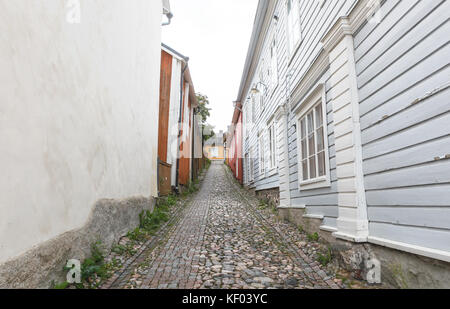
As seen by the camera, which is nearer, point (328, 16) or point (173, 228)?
point (328, 16)

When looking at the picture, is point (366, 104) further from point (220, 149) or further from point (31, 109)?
point (220, 149)

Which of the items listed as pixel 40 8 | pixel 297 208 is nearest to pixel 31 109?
pixel 40 8

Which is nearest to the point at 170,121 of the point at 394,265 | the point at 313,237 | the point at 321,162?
the point at 321,162

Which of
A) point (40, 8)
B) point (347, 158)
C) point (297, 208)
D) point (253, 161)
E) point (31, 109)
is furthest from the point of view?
point (253, 161)

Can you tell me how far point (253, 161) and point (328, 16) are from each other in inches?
366

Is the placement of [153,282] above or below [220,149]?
below

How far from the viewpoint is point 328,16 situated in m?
4.73

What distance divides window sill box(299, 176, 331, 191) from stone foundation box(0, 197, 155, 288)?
11.1ft

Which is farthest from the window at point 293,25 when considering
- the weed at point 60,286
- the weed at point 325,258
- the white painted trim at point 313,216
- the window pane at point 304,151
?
the weed at point 60,286

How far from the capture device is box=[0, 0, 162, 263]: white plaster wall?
2227mm

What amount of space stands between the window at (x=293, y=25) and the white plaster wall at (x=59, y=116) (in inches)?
140

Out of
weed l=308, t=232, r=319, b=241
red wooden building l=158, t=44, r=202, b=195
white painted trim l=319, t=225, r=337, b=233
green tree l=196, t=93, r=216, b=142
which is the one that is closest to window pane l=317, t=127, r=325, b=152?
white painted trim l=319, t=225, r=337, b=233

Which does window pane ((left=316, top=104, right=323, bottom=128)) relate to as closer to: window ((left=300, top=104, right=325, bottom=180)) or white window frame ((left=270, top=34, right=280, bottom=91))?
window ((left=300, top=104, right=325, bottom=180))

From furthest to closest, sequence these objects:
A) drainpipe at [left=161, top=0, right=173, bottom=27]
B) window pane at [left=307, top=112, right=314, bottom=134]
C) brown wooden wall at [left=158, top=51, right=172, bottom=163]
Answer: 1. drainpipe at [left=161, top=0, right=173, bottom=27]
2. brown wooden wall at [left=158, top=51, right=172, bottom=163]
3. window pane at [left=307, top=112, right=314, bottom=134]
